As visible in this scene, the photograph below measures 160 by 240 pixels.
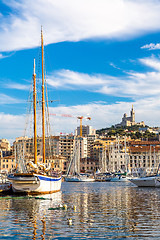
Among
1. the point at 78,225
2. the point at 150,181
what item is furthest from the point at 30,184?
the point at 150,181

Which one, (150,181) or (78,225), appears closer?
(78,225)

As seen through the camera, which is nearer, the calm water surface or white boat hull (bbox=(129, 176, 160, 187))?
the calm water surface

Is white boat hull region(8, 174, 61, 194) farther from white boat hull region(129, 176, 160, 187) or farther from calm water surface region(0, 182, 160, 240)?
white boat hull region(129, 176, 160, 187)

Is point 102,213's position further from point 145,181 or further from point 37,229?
point 145,181

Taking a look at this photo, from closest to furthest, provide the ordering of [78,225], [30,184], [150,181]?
[78,225], [30,184], [150,181]

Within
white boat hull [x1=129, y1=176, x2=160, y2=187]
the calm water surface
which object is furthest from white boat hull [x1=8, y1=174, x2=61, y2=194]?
white boat hull [x1=129, y1=176, x2=160, y2=187]

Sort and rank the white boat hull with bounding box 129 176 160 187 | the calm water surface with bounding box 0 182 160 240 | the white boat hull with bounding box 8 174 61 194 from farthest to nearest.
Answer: the white boat hull with bounding box 129 176 160 187 < the white boat hull with bounding box 8 174 61 194 < the calm water surface with bounding box 0 182 160 240

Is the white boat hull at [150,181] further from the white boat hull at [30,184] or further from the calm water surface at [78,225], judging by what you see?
the calm water surface at [78,225]

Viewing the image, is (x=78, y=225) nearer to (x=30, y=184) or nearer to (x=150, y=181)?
(x=30, y=184)

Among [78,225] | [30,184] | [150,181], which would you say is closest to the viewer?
[78,225]

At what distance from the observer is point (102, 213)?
93.4 ft

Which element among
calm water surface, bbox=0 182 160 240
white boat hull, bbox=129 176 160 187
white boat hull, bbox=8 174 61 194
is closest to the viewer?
calm water surface, bbox=0 182 160 240

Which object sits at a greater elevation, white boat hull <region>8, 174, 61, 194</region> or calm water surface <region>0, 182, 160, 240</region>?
white boat hull <region>8, 174, 61, 194</region>

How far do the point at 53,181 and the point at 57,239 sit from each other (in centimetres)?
3116
